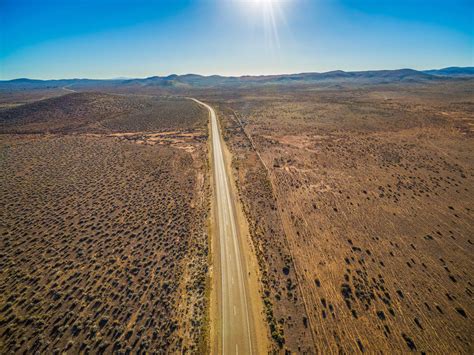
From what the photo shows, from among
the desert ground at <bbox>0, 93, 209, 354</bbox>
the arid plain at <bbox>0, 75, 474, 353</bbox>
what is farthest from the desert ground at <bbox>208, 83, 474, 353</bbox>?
the desert ground at <bbox>0, 93, 209, 354</bbox>

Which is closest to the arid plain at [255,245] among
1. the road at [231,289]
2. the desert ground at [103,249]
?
the desert ground at [103,249]

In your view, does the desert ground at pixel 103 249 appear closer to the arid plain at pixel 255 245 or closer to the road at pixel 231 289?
the arid plain at pixel 255 245

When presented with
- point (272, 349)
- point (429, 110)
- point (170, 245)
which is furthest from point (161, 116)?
point (429, 110)

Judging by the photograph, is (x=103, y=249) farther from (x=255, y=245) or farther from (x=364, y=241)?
(x=364, y=241)

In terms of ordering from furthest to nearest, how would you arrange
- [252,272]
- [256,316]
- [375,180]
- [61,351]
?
[375,180], [252,272], [256,316], [61,351]

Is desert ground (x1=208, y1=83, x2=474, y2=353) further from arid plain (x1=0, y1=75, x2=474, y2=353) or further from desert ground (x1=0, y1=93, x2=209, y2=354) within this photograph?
desert ground (x1=0, y1=93, x2=209, y2=354)

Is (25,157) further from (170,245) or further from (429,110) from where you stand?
(429,110)

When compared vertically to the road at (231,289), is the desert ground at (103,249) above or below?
above
